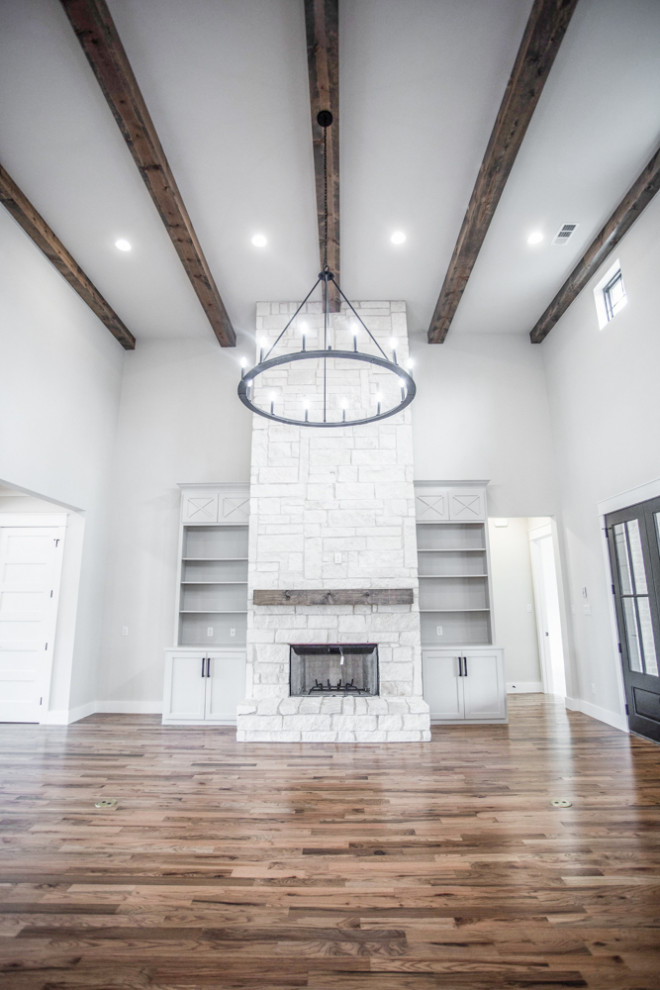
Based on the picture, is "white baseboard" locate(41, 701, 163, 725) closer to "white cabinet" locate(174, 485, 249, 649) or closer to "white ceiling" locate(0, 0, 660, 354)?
"white cabinet" locate(174, 485, 249, 649)

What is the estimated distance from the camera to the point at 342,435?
5918 mm

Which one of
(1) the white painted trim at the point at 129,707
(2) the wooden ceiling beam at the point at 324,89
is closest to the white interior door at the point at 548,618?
(2) the wooden ceiling beam at the point at 324,89

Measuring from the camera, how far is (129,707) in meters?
6.26

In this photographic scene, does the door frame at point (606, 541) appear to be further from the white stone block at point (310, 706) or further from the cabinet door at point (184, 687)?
the cabinet door at point (184, 687)

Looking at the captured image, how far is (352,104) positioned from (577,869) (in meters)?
5.06

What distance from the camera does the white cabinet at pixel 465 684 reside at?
5645 millimetres

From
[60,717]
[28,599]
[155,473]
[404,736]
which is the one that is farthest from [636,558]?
[28,599]

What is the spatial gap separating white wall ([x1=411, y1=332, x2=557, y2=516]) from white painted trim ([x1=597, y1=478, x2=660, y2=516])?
3.88 ft

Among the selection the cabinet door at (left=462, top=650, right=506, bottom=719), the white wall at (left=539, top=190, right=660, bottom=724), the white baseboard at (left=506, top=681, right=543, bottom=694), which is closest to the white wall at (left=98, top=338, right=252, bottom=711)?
the cabinet door at (left=462, top=650, right=506, bottom=719)

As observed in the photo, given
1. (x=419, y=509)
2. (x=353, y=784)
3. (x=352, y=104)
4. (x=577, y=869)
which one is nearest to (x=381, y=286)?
(x=352, y=104)

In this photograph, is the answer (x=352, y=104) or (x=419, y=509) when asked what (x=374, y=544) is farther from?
(x=352, y=104)

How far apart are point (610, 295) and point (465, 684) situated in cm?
444

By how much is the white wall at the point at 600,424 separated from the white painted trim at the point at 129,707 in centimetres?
503

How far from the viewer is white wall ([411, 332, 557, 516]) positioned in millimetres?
6754
